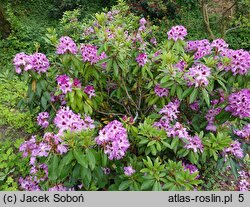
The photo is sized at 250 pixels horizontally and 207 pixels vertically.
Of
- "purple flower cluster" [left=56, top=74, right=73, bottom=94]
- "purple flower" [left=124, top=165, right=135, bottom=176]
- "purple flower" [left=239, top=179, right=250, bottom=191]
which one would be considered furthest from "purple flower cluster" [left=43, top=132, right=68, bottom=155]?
"purple flower" [left=239, top=179, right=250, bottom=191]

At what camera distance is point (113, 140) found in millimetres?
2170

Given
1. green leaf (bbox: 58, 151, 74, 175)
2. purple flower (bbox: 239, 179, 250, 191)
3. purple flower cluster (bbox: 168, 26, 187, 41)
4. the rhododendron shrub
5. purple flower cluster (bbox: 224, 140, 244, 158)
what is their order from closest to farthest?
1. green leaf (bbox: 58, 151, 74, 175)
2. the rhododendron shrub
3. purple flower cluster (bbox: 224, 140, 244, 158)
4. purple flower cluster (bbox: 168, 26, 187, 41)
5. purple flower (bbox: 239, 179, 250, 191)

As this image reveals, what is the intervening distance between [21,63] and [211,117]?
1.54m

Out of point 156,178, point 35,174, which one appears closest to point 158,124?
point 156,178

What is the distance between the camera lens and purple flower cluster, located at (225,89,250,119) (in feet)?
7.82

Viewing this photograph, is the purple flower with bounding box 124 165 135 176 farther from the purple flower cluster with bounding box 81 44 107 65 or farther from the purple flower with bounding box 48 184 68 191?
the purple flower cluster with bounding box 81 44 107 65

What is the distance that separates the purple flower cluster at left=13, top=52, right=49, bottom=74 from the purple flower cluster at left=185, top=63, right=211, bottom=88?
109cm

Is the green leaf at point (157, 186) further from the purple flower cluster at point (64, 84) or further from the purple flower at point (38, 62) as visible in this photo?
the purple flower at point (38, 62)

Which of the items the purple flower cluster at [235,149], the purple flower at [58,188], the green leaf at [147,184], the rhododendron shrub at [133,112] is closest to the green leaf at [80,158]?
the rhododendron shrub at [133,112]

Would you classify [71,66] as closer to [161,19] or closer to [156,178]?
[156,178]

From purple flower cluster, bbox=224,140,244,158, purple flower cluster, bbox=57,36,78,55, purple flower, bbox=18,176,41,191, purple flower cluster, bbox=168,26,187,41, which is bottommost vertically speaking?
purple flower, bbox=18,176,41,191

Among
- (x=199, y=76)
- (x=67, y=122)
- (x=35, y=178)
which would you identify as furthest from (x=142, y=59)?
(x=35, y=178)

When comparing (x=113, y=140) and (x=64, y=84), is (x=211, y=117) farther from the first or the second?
(x=64, y=84)
